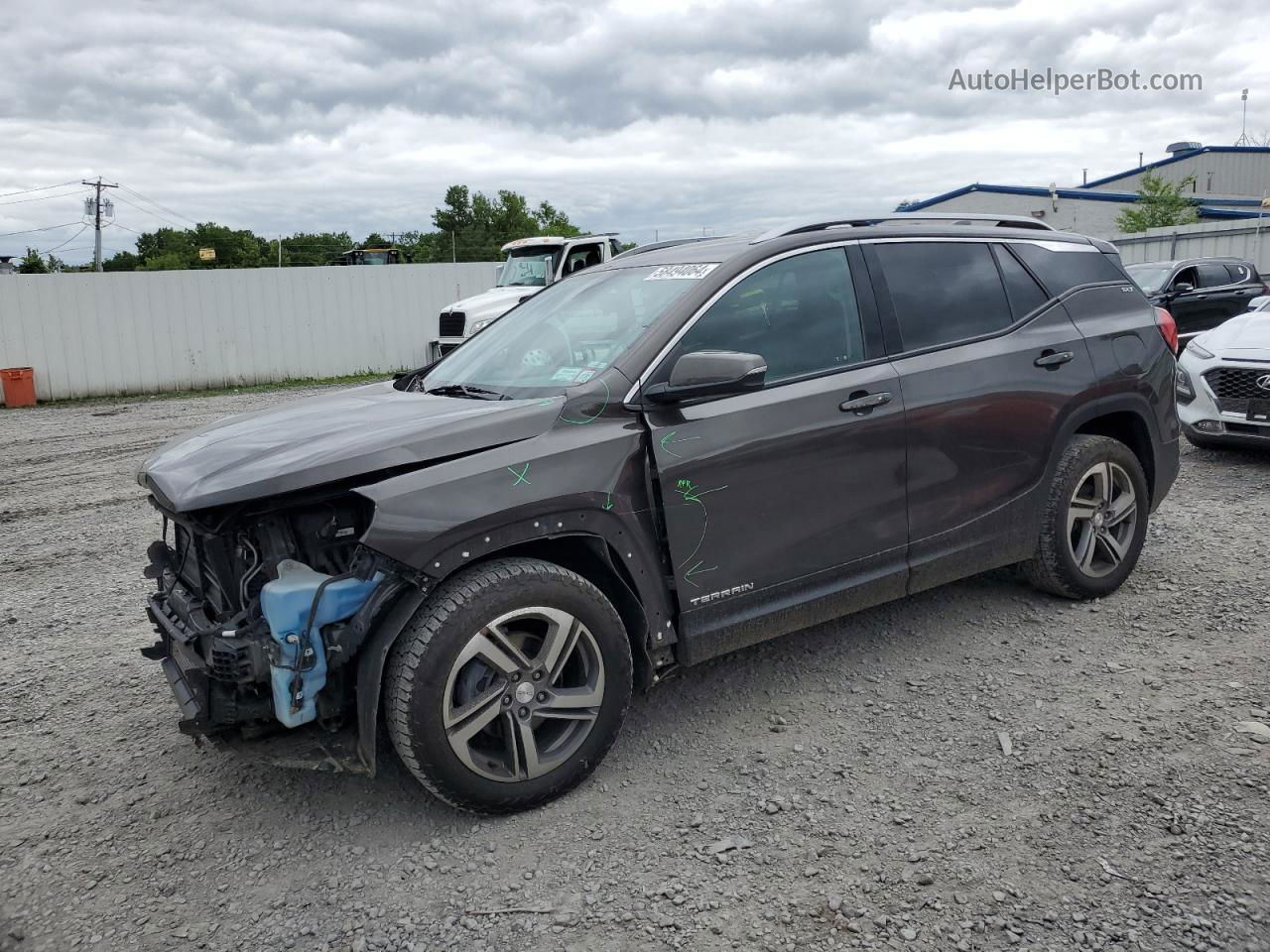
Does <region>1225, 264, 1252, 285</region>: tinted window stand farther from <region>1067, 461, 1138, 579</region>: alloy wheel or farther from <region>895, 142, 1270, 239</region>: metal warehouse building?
<region>895, 142, 1270, 239</region>: metal warehouse building

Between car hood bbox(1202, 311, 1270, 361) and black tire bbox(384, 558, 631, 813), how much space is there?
258 inches

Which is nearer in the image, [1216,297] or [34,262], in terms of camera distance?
[1216,297]

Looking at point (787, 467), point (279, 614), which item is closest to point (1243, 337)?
point (787, 467)

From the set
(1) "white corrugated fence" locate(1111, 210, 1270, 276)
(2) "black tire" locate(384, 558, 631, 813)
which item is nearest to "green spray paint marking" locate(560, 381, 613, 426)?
(2) "black tire" locate(384, 558, 631, 813)

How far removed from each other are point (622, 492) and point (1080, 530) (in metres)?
2.59

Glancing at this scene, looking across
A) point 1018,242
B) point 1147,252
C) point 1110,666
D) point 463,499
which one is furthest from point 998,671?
point 1147,252

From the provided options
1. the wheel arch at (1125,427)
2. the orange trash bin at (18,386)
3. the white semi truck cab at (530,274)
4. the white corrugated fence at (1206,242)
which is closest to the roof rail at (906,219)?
the wheel arch at (1125,427)

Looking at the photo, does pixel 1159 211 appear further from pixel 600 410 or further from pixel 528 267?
pixel 600 410

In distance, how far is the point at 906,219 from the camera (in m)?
4.34

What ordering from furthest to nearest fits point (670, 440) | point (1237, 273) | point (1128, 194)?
point (1128, 194), point (1237, 273), point (670, 440)

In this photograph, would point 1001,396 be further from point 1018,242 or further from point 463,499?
point 463,499

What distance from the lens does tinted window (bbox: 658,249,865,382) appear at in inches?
140

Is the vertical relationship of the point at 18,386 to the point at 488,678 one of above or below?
above

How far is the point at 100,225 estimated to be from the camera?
58.1 m
